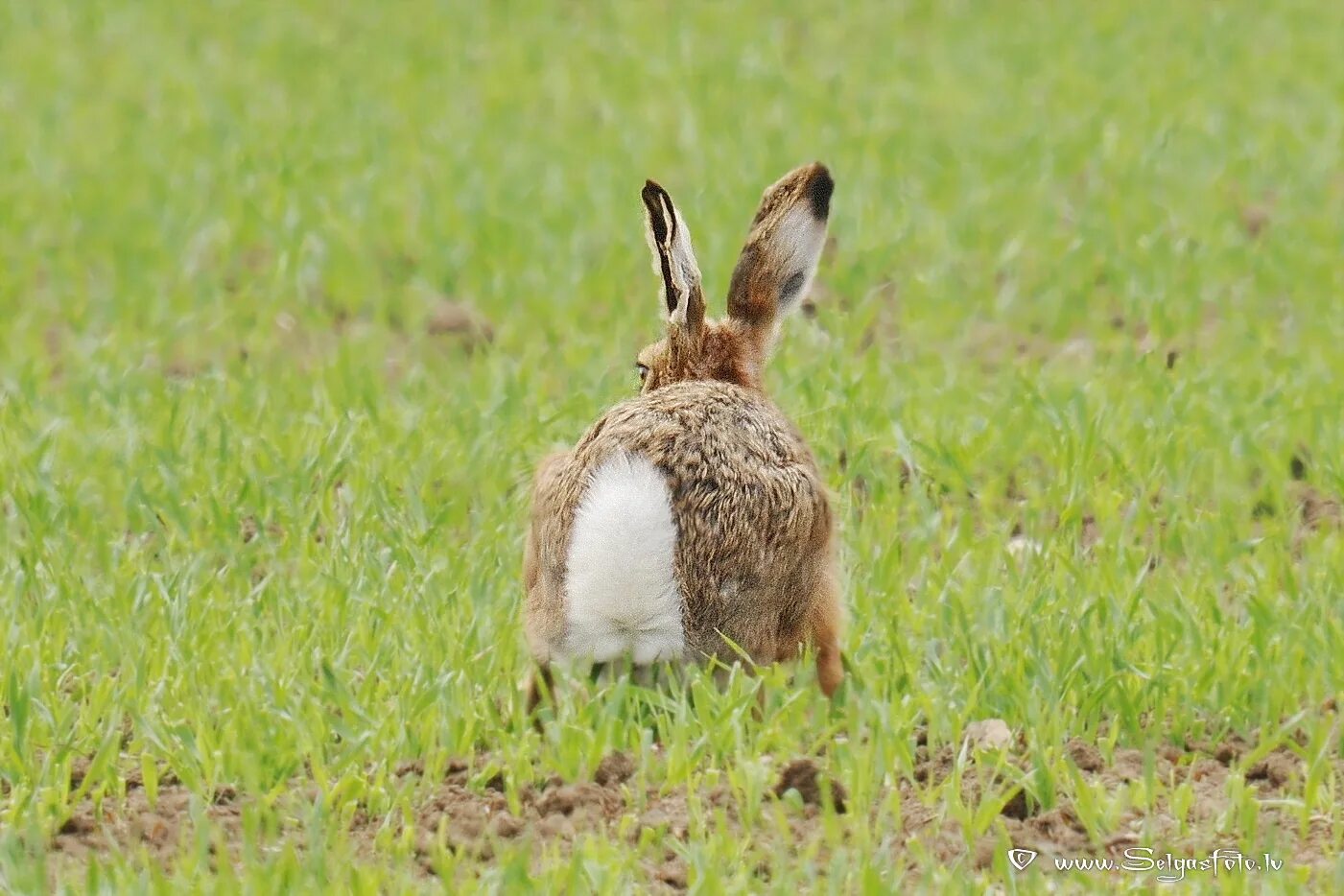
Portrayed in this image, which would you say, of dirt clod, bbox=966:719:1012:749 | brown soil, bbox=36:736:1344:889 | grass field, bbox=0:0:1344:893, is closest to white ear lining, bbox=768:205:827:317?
grass field, bbox=0:0:1344:893

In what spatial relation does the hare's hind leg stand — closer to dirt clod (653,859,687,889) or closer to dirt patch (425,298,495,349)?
dirt clod (653,859,687,889)

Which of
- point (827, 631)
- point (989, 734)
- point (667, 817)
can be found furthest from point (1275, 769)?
point (667, 817)

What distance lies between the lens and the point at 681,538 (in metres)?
4.34

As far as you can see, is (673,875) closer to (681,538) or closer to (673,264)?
(681,538)

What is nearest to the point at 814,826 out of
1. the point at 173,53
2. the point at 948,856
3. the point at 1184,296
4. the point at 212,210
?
the point at 948,856

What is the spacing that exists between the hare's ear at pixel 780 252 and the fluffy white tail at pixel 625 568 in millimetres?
854

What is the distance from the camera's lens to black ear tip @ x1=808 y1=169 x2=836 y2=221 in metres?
5.07

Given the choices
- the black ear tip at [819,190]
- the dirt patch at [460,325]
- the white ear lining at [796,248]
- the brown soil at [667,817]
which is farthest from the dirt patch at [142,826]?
the dirt patch at [460,325]

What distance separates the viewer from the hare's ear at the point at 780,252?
5031mm

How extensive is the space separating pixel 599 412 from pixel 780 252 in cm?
136

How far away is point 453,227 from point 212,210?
105 cm

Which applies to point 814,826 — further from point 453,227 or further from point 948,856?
point 453,227

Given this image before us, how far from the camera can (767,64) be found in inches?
439

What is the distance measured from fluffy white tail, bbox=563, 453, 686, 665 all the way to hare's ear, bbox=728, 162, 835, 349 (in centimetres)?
85
